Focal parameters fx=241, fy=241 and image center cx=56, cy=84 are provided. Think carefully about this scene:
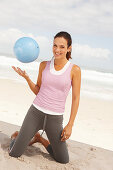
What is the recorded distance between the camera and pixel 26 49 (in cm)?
324

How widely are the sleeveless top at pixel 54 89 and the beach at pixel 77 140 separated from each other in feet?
2.52

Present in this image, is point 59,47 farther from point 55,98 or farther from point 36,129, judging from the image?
point 36,129

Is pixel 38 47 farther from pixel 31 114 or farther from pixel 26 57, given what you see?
pixel 31 114

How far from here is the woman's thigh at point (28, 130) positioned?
3279 mm

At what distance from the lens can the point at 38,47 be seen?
134 inches

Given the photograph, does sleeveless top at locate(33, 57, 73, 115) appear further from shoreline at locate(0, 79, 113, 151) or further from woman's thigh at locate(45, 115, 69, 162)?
shoreline at locate(0, 79, 113, 151)

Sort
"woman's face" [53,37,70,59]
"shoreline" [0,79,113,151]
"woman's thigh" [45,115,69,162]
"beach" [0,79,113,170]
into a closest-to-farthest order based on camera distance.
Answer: "woman's face" [53,37,70,59] → "woman's thigh" [45,115,69,162] → "beach" [0,79,113,170] → "shoreline" [0,79,113,151]

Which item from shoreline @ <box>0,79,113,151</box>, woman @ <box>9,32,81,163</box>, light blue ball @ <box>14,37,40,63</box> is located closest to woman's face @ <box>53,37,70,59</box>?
woman @ <box>9,32,81,163</box>

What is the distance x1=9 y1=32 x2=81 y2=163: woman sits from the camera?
3.19 m

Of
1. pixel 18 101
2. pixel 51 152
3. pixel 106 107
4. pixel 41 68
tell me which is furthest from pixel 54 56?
pixel 106 107

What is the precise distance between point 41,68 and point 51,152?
1.28 metres

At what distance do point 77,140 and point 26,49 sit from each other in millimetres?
2368

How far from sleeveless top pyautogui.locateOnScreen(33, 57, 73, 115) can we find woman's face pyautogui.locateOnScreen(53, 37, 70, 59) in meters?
0.17

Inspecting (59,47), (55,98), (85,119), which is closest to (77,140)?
(85,119)
